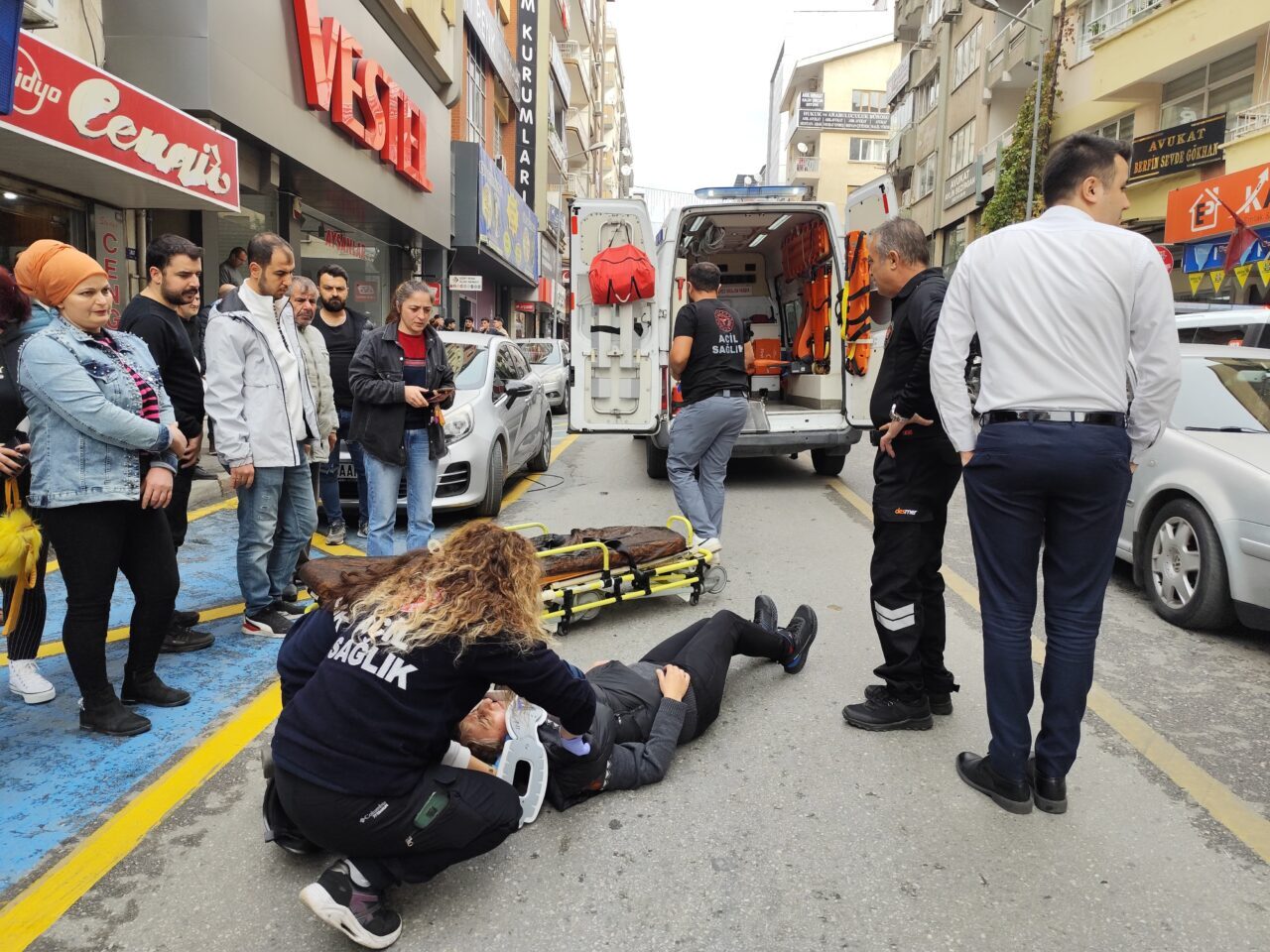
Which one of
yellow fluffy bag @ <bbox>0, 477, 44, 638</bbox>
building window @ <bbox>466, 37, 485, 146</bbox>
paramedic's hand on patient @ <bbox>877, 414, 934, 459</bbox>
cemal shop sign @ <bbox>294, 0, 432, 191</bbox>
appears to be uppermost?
building window @ <bbox>466, 37, 485, 146</bbox>

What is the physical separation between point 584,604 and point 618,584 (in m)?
0.21

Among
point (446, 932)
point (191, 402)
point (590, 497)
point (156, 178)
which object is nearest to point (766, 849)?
point (446, 932)

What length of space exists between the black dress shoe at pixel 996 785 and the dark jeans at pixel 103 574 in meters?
3.13

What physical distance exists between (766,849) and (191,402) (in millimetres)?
3239

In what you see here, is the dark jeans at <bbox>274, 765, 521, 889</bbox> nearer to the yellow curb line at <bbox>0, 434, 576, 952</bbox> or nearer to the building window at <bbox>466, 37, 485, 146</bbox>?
the yellow curb line at <bbox>0, 434, 576, 952</bbox>

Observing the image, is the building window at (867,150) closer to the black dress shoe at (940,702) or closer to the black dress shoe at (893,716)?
the black dress shoe at (940,702)

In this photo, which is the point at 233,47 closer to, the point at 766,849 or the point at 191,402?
the point at 191,402

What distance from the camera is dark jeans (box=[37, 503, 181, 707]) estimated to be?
10.4 feet

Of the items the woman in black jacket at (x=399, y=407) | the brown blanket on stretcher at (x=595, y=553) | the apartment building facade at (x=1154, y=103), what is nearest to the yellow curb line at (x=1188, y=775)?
the brown blanket on stretcher at (x=595, y=553)

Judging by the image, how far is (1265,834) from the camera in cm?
267

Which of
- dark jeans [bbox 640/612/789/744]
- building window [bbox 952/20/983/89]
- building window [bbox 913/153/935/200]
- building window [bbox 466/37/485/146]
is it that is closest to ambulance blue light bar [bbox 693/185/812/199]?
dark jeans [bbox 640/612/789/744]

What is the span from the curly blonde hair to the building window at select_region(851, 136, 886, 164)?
6148 cm

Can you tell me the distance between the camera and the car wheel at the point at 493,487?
7051 millimetres

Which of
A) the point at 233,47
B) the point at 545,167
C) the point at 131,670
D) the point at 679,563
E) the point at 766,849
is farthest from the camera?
the point at 545,167
